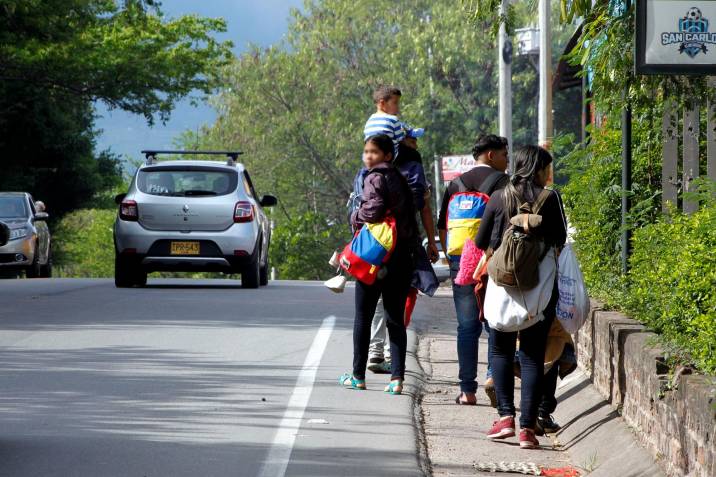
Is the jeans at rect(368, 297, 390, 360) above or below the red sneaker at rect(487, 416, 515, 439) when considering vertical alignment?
above

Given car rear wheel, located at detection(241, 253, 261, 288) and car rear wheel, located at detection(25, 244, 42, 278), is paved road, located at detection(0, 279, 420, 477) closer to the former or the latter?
car rear wheel, located at detection(241, 253, 261, 288)

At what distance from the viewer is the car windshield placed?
26.8 m

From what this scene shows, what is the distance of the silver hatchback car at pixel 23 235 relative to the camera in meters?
26.3

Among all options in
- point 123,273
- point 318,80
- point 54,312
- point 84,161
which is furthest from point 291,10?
point 54,312

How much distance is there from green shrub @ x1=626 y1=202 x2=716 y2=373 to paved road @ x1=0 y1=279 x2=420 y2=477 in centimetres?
157

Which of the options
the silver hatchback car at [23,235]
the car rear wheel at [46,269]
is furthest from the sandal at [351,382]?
the car rear wheel at [46,269]

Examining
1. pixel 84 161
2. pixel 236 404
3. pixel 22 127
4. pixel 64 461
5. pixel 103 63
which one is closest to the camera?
pixel 64 461

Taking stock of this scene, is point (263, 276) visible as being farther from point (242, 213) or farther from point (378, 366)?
Answer: point (378, 366)

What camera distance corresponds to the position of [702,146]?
10469mm

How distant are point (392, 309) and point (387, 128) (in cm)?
131

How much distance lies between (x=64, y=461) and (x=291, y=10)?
178 feet

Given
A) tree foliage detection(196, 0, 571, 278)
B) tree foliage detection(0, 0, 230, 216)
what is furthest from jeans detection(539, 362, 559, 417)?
tree foliage detection(196, 0, 571, 278)

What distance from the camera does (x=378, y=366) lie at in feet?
36.9

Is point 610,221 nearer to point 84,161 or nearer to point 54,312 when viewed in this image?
point 54,312
